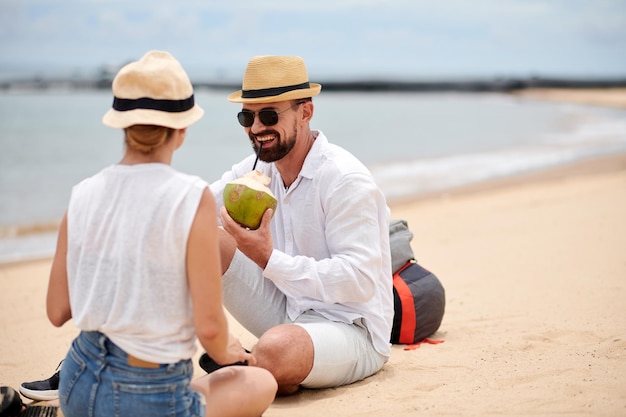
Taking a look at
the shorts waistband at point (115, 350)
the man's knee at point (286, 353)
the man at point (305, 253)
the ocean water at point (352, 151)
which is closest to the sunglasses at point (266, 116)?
the man at point (305, 253)

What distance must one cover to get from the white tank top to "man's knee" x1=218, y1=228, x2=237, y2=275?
1183 mm

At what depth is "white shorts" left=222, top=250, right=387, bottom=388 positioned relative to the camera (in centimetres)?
368

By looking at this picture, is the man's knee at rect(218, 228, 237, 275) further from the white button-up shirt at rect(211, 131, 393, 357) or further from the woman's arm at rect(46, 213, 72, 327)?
the woman's arm at rect(46, 213, 72, 327)

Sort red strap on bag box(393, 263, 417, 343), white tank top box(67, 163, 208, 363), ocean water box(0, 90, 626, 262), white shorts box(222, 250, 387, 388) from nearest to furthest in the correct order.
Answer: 1. white tank top box(67, 163, 208, 363)
2. white shorts box(222, 250, 387, 388)
3. red strap on bag box(393, 263, 417, 343)
4. ocean water box(0, 90, 626, 262)

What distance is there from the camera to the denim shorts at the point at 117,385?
104 inches

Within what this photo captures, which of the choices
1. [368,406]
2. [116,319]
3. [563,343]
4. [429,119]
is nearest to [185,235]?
[116,319]

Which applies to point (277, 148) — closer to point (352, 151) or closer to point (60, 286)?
point (60, 286)

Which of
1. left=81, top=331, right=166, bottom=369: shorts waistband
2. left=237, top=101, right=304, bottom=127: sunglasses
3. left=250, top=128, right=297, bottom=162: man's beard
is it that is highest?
left=237, top=101, right=304, bottom=127: sunglasses

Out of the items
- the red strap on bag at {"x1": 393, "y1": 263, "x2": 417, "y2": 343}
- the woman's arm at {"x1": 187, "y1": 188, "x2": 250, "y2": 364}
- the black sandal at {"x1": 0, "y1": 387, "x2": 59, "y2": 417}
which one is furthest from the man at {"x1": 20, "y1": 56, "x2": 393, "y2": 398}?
the woman's arm at {"x1": 187, "y1": 188, "x2": 250, "y2": 364}

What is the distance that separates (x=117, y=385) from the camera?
8.67 ft

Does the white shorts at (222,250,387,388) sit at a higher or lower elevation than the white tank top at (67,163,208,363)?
lower

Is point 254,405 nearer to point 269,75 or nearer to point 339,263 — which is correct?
point 339,263

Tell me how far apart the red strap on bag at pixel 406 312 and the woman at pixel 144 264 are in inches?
79.7

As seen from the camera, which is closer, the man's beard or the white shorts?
the white shorts
